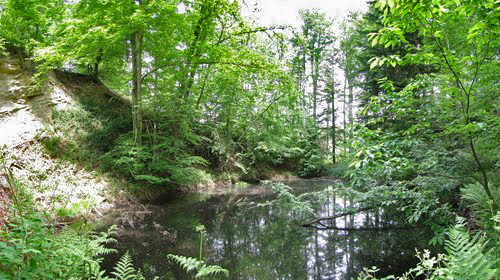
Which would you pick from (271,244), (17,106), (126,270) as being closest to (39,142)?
(17,106)

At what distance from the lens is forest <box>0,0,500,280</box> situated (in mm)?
2475

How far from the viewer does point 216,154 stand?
1462 centimetres

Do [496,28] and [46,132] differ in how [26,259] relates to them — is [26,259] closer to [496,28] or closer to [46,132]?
[496,28]

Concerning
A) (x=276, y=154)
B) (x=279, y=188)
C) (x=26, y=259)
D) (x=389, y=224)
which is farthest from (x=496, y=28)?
(x=276, y=154)

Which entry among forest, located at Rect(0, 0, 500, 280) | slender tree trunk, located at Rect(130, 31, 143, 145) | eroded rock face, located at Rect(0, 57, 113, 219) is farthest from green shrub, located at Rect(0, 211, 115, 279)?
slender tree trunk, located at Rect(130, 31, 143, 145)

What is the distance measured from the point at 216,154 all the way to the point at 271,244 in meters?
9.75

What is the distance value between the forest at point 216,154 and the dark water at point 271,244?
1.6 inches

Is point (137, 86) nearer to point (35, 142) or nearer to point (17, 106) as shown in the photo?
point (35, 142)

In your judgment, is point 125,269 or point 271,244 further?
point 271,244

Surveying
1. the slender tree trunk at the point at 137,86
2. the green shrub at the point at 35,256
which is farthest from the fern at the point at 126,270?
the slender tree trunk at the point at 137,86

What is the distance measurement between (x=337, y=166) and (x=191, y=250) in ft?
51.7

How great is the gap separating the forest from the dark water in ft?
0.13

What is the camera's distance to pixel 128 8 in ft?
24.2

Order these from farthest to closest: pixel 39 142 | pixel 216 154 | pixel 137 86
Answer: pixel 216 154
pixel 137 86
pixel 39 142
